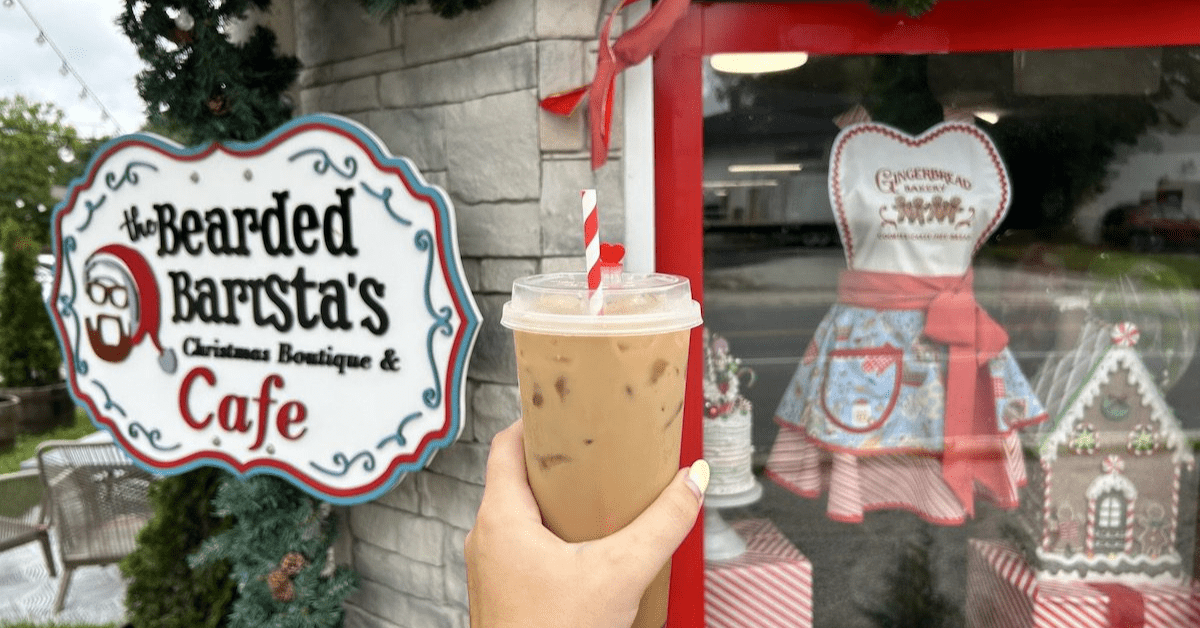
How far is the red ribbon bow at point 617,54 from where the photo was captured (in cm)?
184

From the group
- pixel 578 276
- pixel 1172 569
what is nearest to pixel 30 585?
pixel 578 276

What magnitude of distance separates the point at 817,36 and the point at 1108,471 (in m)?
1.83

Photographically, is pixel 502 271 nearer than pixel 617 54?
No

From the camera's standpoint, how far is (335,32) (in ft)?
8.89

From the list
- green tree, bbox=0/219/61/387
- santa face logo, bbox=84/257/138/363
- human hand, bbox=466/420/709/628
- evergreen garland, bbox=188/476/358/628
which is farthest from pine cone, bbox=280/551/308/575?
green tree, bbox=0/219/61/387

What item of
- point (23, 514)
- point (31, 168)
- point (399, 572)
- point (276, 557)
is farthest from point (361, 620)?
point (31, 168)

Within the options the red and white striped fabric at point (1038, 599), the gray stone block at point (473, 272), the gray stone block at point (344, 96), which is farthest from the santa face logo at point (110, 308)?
the red and white striped fabric at point (1038, 599)

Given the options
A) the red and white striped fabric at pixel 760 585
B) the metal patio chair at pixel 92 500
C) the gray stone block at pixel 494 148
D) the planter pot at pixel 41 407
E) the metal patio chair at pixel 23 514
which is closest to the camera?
the gray stone block at pixel 494 148

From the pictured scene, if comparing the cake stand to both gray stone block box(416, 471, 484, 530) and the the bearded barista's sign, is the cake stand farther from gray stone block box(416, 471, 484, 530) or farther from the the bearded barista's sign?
the the bearded barista's sign

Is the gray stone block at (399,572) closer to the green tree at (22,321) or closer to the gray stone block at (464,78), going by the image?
the gray stone block at (464,78)

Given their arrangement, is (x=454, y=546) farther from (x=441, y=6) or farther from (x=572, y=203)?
(x=441, y=6)

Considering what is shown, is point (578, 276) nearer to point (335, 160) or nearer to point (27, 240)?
point (335, 160)

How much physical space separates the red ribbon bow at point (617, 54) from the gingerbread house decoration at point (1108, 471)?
1.83 m

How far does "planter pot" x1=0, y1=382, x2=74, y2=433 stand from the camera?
8.23 m
